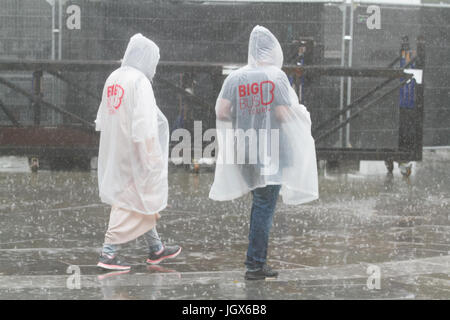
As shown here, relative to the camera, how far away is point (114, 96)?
6477mm

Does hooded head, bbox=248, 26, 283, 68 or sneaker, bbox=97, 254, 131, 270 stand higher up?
hooded head, bbox=248, 26, 283, 68

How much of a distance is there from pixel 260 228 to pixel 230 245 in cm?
136

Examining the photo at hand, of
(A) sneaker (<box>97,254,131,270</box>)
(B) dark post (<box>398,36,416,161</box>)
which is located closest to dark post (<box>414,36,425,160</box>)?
(B) dark post (<box>398,36,416,161</box>)

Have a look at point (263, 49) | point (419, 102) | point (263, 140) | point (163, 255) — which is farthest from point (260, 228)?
point (419, 102)

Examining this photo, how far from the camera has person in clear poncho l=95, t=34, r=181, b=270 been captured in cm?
638

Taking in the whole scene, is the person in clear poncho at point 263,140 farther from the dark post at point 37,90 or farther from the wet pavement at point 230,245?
the dark post at point 37,90

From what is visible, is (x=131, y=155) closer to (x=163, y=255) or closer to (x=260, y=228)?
(x=163, y=255)

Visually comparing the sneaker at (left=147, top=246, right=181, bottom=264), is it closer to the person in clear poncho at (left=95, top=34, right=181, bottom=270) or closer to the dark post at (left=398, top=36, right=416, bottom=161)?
the person in clear poncho at (left=95, top=34, right=181, bottom=270)

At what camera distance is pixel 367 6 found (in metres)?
14.4

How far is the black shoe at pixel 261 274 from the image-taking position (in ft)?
19.6

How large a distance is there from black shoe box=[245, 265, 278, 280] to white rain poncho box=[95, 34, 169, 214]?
95 centimetres
